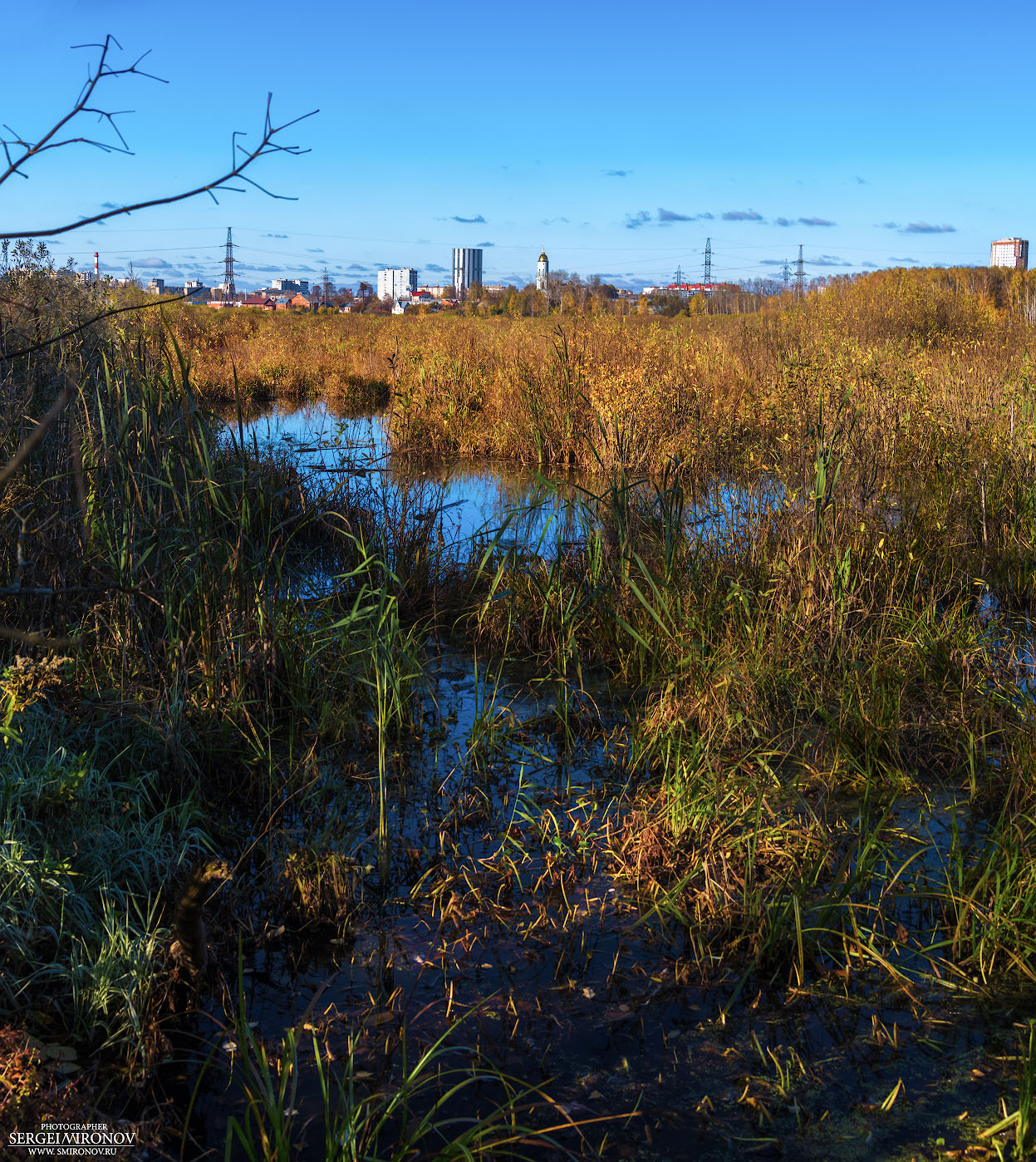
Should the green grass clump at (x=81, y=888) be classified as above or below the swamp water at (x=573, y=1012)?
above

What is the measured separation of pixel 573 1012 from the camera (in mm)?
2686

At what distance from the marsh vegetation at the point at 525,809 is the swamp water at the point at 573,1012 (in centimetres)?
1

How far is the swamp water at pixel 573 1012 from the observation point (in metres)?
2.29

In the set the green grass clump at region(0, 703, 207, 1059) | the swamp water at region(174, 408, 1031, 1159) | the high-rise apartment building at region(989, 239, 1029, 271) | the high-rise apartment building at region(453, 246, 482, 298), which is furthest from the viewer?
the high-rise apartment building at region(453, 246, 482, 298)

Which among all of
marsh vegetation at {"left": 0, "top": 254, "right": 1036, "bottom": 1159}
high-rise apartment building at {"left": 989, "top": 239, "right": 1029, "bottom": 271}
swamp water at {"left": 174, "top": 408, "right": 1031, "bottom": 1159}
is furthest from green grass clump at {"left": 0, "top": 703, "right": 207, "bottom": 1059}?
high-rise apartment building at {"left": 989, "top": 239, "right": 1029, "bottom": 271}

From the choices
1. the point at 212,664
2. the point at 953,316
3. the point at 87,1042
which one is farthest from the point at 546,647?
the point at 953,316

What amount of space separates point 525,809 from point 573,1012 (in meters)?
1.19

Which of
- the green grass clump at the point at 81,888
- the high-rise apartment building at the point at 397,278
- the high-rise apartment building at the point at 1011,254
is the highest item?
the high-rise apartment building at the point at 397,278

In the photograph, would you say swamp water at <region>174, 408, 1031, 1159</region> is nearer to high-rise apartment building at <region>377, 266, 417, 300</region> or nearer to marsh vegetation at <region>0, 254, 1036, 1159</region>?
Answer: marsh vegetation at <region>0, 254, 1036, 1159</region>

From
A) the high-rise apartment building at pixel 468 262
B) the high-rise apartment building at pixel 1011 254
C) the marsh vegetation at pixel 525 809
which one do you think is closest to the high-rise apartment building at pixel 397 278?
the high-rise apartment building at pixel 468 262

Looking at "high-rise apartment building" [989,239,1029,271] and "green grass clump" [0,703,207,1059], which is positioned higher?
"high-rise apartment building" [989,239,1029,271]

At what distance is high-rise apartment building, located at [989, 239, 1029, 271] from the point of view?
2635cm

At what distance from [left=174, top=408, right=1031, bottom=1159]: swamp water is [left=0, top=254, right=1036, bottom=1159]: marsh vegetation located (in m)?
0.01

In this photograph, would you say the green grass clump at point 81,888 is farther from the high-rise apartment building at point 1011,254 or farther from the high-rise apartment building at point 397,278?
the high-rise apartment building at point 397,278
